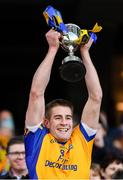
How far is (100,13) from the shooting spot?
12.2 metres

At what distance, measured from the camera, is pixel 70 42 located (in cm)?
559

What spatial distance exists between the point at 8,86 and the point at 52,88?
149cm

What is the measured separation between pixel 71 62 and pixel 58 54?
884cm

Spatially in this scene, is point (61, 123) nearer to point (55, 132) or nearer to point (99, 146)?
point (55, 132)

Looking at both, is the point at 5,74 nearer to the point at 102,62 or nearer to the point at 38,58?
the point at 38,58

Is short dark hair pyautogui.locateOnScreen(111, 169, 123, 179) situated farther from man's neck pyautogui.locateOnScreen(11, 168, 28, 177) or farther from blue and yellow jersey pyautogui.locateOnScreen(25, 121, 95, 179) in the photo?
blue and yellow jersey pyautogui.locateOnScreen(25, 121, 95, 179)

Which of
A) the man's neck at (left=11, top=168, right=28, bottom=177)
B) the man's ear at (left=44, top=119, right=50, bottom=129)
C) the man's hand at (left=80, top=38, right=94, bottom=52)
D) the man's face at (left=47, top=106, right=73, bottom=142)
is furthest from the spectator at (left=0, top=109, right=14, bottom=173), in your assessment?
the man's hand at (left=80, top=38, right=94, bottom=52)

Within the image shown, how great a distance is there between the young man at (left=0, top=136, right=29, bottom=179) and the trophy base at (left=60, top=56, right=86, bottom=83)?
6.51ft

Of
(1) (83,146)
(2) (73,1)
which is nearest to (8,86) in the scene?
(2) (73,1)

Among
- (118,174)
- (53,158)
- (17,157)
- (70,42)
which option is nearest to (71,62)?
(70,42)

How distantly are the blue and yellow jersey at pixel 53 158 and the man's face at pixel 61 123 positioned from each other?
0.07m

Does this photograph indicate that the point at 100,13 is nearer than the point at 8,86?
Yes

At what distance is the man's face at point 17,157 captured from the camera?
736 cm

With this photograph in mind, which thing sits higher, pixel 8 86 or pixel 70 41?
pixel 8 86
